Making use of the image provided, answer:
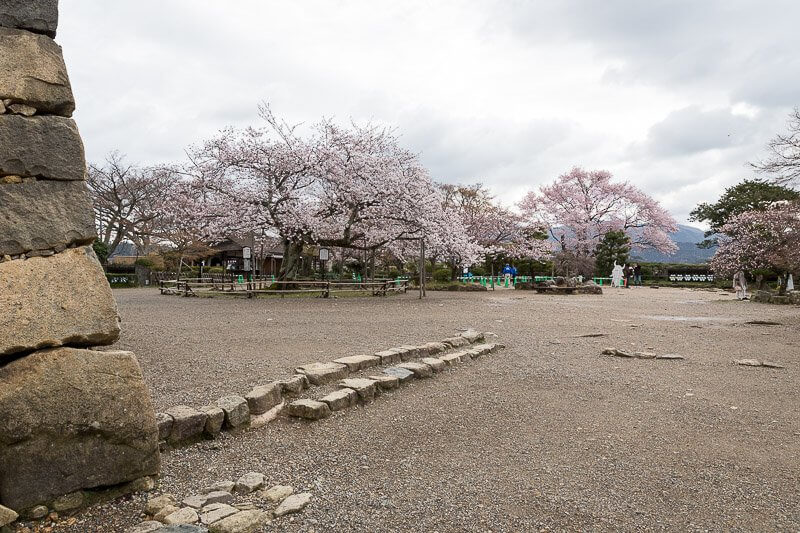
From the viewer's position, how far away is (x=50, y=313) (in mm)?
3037

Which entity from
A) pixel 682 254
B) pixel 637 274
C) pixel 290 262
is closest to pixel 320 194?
pixel 290 262

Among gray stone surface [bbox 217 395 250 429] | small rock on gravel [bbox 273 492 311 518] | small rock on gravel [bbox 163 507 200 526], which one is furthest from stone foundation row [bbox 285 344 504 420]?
small rock on gravel [bbox 163 507 200 526]

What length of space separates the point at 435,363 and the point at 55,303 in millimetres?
4958

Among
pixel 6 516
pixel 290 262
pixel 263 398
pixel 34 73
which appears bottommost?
pixel 6 516

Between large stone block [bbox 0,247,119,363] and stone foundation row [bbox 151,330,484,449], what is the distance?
1.17 meters

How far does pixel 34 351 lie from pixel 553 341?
8748 millimetres

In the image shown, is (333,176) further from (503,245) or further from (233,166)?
(503,245)

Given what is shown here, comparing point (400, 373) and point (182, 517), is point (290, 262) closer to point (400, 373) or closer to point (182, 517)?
→ point (400, 373)

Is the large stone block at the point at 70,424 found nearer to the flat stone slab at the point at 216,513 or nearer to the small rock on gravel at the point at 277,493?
the flat stone slab at the point at 216,513

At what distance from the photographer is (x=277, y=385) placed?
5316 millimetres

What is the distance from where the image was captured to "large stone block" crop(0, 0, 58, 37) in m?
3.09

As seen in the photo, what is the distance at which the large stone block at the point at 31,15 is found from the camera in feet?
10.1

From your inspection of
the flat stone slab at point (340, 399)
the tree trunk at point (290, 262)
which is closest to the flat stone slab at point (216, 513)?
the flat stone slab at point (340, 399)

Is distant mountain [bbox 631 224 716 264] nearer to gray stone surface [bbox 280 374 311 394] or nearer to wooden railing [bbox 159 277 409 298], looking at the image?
wooden railing [bbox 159 277 409 298]
